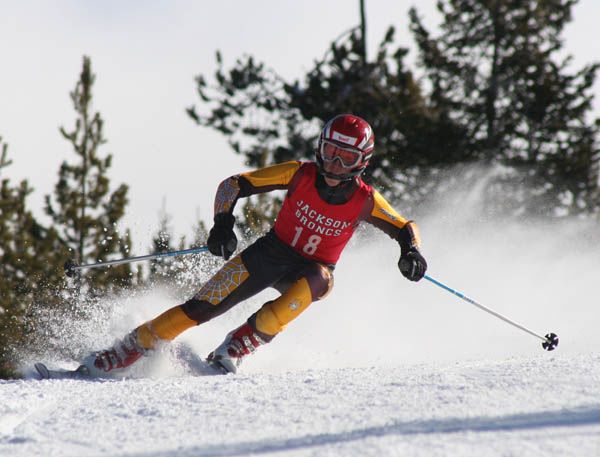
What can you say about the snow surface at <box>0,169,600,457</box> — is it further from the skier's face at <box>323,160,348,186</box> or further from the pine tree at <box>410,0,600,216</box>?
the pine tree at <box>410,0,600,216</box>

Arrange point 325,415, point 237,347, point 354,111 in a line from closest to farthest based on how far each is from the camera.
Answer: point 325,415, point 237,347, point 354,111

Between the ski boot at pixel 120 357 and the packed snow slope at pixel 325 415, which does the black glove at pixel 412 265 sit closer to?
the packed snow slope at pixel 325 415

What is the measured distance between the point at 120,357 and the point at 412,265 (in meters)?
2.07

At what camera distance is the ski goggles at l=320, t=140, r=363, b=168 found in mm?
5100

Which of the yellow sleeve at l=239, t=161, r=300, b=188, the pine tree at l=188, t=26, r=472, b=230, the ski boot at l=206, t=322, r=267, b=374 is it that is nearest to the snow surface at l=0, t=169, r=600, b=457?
the ski boot at l=206, t=322, r=267, b=374

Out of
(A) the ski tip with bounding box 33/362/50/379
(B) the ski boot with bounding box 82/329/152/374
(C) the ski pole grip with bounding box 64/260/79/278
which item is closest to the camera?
(A) the ski tip with bounding box 33/362/50/379

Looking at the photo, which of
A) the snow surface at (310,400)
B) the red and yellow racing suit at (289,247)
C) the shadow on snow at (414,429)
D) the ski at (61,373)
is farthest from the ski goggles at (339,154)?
the shadow on snow at (414,429)

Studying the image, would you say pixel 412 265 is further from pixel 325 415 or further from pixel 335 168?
pixel 325 415

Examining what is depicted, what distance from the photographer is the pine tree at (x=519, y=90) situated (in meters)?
20.8

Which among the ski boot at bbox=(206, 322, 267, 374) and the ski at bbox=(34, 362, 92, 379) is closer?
the ski at bbox=(34, 362, 92, 379)

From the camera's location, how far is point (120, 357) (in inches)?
197

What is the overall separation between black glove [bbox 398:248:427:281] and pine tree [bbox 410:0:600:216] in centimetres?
1597

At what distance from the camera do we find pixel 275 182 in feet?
17.6

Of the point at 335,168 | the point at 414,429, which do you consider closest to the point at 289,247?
the point at 335,168
